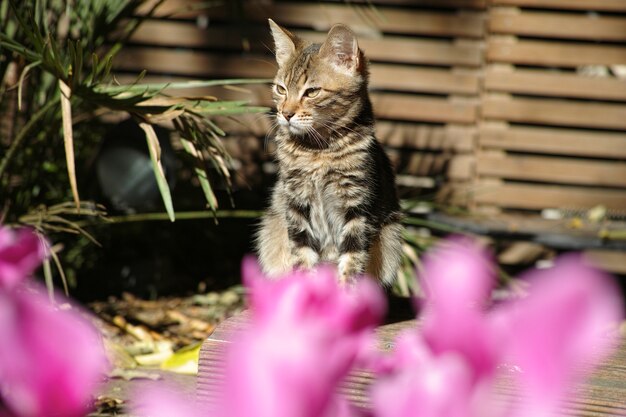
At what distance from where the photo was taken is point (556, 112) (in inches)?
191

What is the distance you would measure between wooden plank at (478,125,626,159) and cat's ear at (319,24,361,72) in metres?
2.51

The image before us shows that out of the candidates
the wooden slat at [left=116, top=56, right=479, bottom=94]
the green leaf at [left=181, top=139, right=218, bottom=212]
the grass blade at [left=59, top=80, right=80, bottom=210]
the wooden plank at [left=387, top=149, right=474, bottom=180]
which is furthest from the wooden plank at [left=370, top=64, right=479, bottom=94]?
the grass blade at [left=59, top=80, right=80, bottom=210]

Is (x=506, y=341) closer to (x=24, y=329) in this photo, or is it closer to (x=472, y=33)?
(x=24, y=329)

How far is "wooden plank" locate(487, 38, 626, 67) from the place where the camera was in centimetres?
477

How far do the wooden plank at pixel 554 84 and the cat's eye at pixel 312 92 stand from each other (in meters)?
2.56

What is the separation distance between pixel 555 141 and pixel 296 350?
4879mm

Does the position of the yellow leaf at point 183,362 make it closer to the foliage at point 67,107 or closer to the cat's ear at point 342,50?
the foliage at point 67,107

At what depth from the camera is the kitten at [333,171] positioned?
2453 mm

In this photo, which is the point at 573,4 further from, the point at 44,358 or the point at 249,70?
the point at 44,358

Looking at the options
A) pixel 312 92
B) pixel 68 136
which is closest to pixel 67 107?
pixel 68 136

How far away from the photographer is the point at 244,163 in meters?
4.97

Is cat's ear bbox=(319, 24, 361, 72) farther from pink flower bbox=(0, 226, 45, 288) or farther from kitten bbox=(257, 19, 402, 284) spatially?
pink flower bbox=(0, 226, 45, 288)

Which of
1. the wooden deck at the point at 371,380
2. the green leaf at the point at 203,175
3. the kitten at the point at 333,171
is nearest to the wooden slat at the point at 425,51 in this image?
the green leaf at the point at 203,175

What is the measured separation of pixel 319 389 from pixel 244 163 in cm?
473
